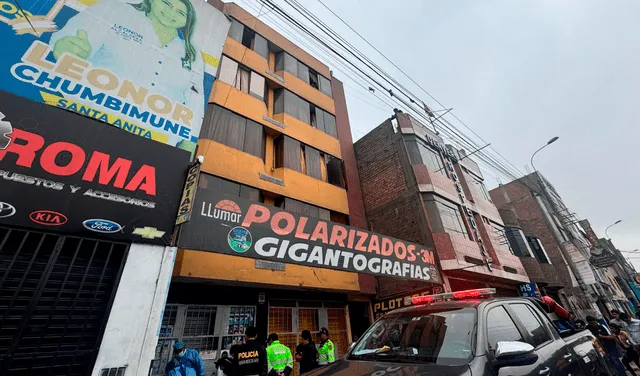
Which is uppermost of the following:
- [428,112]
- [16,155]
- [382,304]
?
[428,112]

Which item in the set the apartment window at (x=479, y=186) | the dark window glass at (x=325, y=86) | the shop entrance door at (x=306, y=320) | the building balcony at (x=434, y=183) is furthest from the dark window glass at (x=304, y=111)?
the apartment window at (x=479, y=186)

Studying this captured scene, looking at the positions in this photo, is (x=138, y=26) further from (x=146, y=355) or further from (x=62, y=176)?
(x=146, y=355)

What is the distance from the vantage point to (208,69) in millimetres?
8250

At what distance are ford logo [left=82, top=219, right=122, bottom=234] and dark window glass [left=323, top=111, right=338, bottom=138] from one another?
37.7ft

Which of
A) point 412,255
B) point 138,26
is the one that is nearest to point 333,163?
point 412,255

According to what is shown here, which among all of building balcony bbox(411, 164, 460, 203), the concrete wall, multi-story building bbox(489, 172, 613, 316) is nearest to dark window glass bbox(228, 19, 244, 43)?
building balcony bbox(411, 164, 460, 203)

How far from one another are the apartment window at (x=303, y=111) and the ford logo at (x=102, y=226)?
A: 31.1ft

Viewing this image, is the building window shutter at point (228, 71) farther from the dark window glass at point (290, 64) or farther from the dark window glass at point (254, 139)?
the dark window glass at point (290, 64)

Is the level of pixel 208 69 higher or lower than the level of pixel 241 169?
higher

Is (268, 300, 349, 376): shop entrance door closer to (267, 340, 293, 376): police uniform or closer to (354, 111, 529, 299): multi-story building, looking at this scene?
(354, 111, 529, 299): multi-story building

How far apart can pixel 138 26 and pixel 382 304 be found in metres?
12.6

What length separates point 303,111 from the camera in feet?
45.1

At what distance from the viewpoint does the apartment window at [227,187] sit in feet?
29.2

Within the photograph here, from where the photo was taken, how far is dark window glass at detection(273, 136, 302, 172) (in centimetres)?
1163
